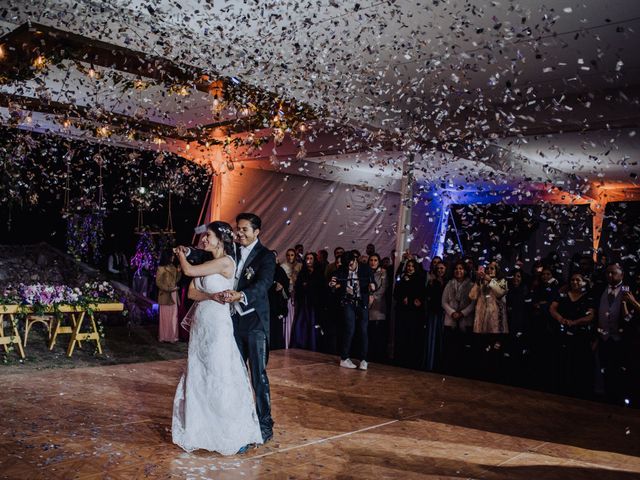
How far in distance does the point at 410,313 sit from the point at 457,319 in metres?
0.78

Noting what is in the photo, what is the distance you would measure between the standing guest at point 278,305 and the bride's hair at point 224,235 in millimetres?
3569

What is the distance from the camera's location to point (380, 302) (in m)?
8.89

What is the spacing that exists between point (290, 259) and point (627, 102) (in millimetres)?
5315

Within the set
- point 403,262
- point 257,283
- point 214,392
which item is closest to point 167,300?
point 403,262

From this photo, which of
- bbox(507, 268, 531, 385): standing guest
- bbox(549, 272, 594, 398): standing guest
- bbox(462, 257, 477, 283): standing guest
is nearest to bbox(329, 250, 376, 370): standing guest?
bbox(462, 257, 477, 283): standing guest

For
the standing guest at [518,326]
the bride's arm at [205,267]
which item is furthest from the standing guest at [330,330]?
the bride's arm at [205,267]

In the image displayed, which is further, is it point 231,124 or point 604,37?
point 231,124

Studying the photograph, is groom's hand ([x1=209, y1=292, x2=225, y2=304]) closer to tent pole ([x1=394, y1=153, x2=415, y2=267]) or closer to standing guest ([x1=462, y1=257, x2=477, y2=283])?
standing guest ([x1=462, y1=257, x2=477, y2=283])

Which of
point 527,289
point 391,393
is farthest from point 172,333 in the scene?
point 527,289

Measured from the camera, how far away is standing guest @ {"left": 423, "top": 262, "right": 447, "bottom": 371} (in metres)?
8.23

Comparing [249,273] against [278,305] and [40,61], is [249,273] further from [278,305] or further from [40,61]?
[278,305]

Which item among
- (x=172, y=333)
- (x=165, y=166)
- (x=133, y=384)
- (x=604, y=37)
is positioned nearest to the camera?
(x=604, y=37)

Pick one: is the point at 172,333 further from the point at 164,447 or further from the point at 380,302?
the point at 164,447

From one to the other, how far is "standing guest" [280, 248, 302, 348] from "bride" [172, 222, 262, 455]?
5315 mm
